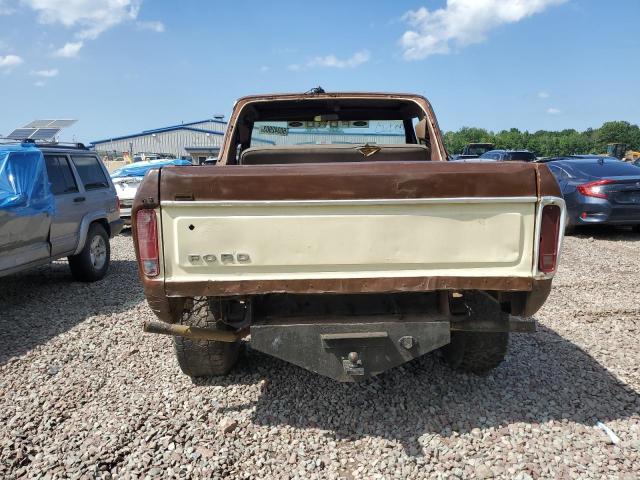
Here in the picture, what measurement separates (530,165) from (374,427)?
1762mm

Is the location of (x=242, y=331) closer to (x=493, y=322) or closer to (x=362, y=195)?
(x=362, y=195)

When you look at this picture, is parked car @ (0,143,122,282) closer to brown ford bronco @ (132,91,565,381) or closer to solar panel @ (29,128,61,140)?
solar panel @ (29,128,61,140)

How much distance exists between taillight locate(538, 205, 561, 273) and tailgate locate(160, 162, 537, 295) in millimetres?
57

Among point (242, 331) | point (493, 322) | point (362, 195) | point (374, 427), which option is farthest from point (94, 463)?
point (493, 322)

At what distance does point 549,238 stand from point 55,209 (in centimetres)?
563

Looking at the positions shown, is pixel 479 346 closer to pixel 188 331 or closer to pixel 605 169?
pixel 188 331

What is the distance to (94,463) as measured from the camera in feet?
8.46

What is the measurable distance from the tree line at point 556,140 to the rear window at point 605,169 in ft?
202

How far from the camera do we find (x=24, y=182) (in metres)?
5.55

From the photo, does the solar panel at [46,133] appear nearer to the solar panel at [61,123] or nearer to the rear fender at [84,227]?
the solar panel at [61,123]

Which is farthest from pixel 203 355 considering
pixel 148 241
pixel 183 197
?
pixel 183 197

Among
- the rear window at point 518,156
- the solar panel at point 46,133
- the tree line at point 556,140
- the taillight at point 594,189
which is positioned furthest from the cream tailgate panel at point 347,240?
the tree line at point 556,140

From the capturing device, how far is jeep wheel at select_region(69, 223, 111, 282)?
6.55 metres

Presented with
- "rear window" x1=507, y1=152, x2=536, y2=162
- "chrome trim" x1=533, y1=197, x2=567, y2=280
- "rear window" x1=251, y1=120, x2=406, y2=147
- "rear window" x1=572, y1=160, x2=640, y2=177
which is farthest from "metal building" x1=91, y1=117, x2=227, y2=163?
"chrome trim" x1=533, y1=197, x2=567, y2=280
